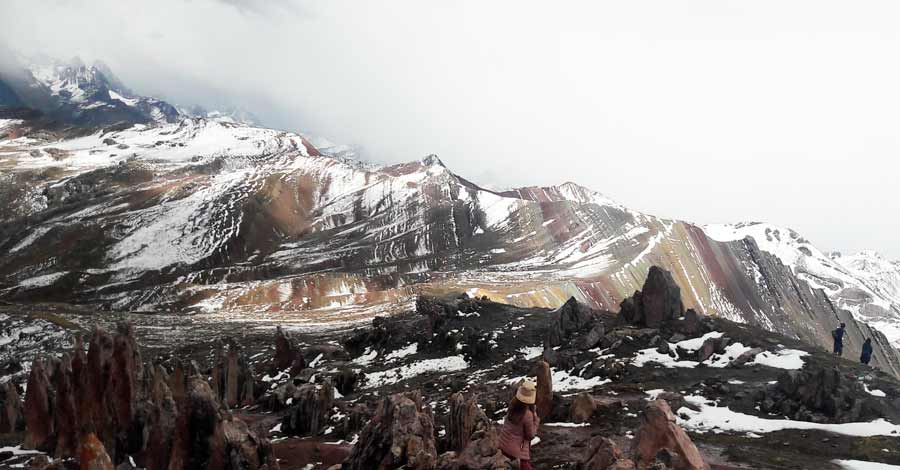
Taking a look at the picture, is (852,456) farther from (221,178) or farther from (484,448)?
(221,178)

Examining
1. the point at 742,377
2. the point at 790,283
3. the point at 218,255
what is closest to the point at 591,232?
the point at 790,283

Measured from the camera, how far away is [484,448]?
43.3ft

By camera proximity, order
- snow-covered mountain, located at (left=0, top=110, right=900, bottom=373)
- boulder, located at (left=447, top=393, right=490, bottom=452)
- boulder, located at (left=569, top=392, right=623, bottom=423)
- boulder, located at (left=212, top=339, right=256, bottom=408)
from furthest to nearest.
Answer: snow-covered mountain, located at (left=0, top=110, right=900, bottom=373) < boulder, located at (left=212, top=339, right=256, bottom=408) < boulder, located at (left=569, top=392, right=623, bottom=423) < boulder, located at (left=447, top=393, right=490, bottom=452)

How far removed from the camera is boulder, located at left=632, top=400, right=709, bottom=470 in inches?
498

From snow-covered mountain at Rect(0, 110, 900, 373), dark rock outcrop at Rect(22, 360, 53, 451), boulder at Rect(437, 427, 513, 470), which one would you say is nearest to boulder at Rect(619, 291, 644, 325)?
boulder at Rect(437, 427, 513, 470)

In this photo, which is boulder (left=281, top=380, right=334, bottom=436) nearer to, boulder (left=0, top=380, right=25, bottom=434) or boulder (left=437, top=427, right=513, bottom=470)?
boulder (left=437, top=427, right=513, bottom=470)

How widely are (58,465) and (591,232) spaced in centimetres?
13339

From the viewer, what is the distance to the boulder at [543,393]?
20906 millimetres

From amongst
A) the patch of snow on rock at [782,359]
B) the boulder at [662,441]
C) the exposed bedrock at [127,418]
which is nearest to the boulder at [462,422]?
the boulder at [662,441]

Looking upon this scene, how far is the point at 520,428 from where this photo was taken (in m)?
12.2

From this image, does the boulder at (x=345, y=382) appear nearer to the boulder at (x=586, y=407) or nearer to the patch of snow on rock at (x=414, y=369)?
the patch of snow on rock at (x=414, y=369)

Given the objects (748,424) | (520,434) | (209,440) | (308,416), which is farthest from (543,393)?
(209,440)

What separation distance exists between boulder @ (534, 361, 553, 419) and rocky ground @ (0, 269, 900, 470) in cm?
8

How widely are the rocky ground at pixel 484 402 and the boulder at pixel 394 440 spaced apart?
44mm
